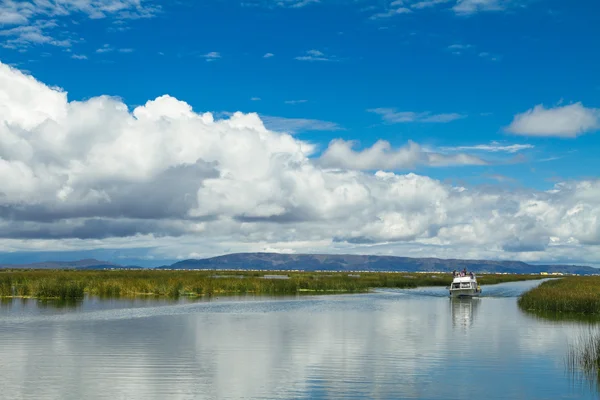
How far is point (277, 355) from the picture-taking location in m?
30.5

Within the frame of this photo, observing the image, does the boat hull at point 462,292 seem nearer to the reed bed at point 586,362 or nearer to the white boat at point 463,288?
the white boat at point 463,288

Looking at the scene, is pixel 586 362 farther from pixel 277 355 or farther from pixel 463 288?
pixel 463 288

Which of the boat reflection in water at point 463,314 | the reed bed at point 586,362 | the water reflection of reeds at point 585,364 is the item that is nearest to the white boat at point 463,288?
the boat reflection in water at point 463,314

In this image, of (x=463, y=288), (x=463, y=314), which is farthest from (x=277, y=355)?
(x=463, y=288)

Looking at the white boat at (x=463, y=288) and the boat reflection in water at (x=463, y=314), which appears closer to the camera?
the boat reflection in water at (x=463, y=314)

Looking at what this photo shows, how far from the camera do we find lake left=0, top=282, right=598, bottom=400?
75.0ft

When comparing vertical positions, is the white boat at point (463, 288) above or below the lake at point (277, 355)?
above

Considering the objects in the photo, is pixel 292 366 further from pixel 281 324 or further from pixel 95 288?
pixel 95 288

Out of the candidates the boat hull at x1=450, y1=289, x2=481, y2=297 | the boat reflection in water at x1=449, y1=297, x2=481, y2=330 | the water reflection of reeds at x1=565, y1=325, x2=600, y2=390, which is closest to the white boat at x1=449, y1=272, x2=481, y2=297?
the boat hull at x1=450, y1=289, x2=481, y2=297

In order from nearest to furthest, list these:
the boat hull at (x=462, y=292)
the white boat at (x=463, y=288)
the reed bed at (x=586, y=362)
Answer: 1. the reed bed at (x=586, y=362)
2. the boat hull at (x=462, y=292)
3. the white boat at (x=463, y=288)

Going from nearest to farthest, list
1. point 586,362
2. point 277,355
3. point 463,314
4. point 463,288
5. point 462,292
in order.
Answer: point 586,362, point 277,355, point 463,314, point 462,292, point 463,288

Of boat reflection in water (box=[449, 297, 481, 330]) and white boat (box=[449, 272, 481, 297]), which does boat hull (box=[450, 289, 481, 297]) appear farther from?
boat reflection in water (box=[449, 297, 481, 330])

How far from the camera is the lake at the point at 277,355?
22.9 m

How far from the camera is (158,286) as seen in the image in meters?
73.9
